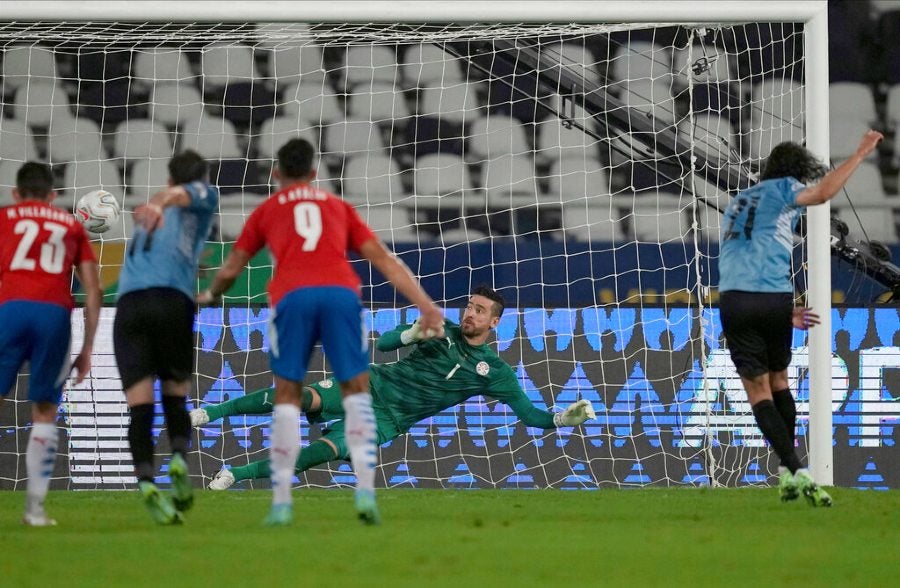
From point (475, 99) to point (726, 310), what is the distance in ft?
22.6

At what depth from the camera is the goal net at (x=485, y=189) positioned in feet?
32.3

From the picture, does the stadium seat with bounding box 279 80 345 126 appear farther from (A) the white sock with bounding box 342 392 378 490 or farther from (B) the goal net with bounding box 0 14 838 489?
(A) the white sock with bounding box 342 392 378 490

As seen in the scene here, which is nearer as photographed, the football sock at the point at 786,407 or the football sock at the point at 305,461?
the football sock at the point at 786,407

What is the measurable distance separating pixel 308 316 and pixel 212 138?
8205 millimetres

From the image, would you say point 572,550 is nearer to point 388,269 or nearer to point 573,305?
point 388,269

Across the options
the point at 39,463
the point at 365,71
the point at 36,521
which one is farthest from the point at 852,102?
the point at 36,521

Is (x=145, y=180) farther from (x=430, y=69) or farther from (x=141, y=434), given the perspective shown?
(x=141, y=434)

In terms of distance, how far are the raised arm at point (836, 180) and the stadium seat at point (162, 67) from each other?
329 inches

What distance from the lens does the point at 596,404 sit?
9.91 m

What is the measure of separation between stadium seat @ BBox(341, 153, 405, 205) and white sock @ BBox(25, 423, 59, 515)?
6.99 m

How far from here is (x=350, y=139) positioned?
1325cm

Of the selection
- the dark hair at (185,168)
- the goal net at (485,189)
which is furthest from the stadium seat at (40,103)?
the dark hair at (185,168)

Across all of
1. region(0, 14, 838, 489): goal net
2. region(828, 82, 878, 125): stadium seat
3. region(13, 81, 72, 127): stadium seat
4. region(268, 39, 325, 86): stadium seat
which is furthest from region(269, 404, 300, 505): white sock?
region(828, 82, 878, 125): stadium seat

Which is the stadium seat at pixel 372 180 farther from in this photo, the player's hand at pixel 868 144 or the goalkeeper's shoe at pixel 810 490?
the goalkeeper's shoe at pixel 810 490
